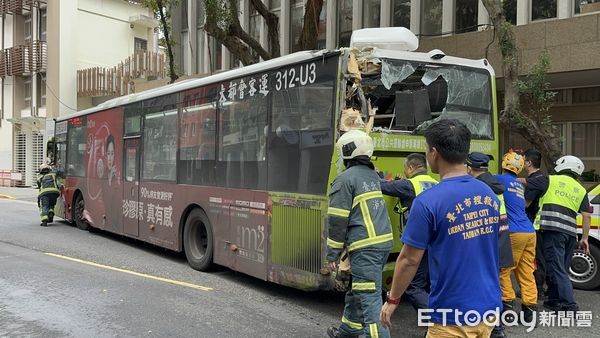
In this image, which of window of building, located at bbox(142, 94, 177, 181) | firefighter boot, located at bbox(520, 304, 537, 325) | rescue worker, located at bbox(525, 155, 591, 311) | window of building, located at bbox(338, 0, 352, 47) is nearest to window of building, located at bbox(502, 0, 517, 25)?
window of building, located at bbox(338, 0, 352, 47)

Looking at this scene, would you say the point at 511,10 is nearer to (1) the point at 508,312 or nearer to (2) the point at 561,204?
(2) the point at 561,204

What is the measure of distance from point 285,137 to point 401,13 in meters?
9.81

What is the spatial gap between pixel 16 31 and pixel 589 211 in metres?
32.5

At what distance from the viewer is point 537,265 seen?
669cm

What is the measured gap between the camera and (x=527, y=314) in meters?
5.86

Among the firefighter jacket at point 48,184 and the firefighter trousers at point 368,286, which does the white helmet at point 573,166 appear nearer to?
the firefighter trousers at point 368,286

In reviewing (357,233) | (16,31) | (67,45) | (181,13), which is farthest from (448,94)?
(16,31)

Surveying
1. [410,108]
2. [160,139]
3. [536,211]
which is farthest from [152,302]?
[536,211]

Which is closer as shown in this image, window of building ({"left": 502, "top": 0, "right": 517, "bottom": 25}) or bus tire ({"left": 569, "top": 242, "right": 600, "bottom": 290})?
bus tire ({"left": 569, "top": 242, "right": 600, "bottom": 290})

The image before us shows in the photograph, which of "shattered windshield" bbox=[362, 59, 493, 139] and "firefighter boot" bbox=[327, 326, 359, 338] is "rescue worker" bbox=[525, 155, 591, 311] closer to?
"shattered windshield" bbox=[362, 59, 493, 139]

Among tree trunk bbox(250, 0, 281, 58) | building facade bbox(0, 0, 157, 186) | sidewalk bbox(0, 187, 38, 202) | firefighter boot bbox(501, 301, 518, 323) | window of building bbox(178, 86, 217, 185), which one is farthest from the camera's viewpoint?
building facade bbox(0, 0, 157, 186)

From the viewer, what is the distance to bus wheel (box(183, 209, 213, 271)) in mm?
8219

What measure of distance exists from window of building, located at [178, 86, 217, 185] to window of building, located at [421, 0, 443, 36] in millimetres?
8044

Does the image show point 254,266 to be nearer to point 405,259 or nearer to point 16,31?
point 405,259
